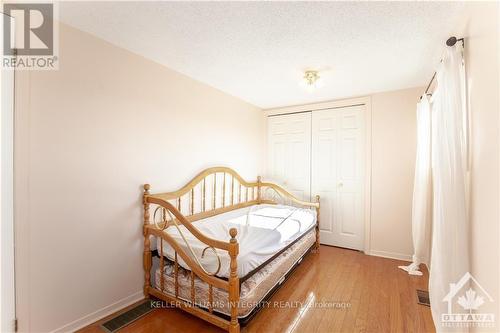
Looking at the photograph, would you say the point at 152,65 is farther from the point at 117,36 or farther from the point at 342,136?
the point at 342,136

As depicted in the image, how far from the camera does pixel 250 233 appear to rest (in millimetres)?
2178

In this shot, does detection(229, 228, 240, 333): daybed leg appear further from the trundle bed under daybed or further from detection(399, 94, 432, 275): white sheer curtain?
detection(399, 94, 432, 275): white sheer curtain

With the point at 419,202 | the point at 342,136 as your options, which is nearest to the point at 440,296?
the point at 419,202

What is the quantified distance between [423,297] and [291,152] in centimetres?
252

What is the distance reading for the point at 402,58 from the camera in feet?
7.15

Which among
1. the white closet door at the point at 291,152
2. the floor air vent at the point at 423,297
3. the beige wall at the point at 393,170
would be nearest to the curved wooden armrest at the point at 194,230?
the floor air vent at the point at 423,297

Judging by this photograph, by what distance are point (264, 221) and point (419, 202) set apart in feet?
5.65

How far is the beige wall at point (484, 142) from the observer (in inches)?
42.4

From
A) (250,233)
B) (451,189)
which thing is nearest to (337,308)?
(250,233)

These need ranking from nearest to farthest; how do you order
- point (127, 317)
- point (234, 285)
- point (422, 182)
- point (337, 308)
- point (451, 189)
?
point (451, 189) < point (234, 285) < point (127, 317) < point (337, 308) < point (422, 182)

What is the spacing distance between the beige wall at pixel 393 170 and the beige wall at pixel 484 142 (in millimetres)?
1775

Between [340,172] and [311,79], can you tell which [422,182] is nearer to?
[340,172]

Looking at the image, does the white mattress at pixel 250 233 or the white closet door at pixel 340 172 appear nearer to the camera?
the white mattress at pixel 250 233

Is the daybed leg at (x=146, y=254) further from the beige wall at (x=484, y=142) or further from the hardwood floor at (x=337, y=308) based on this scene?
the beige wall at (x=484, y=142)
